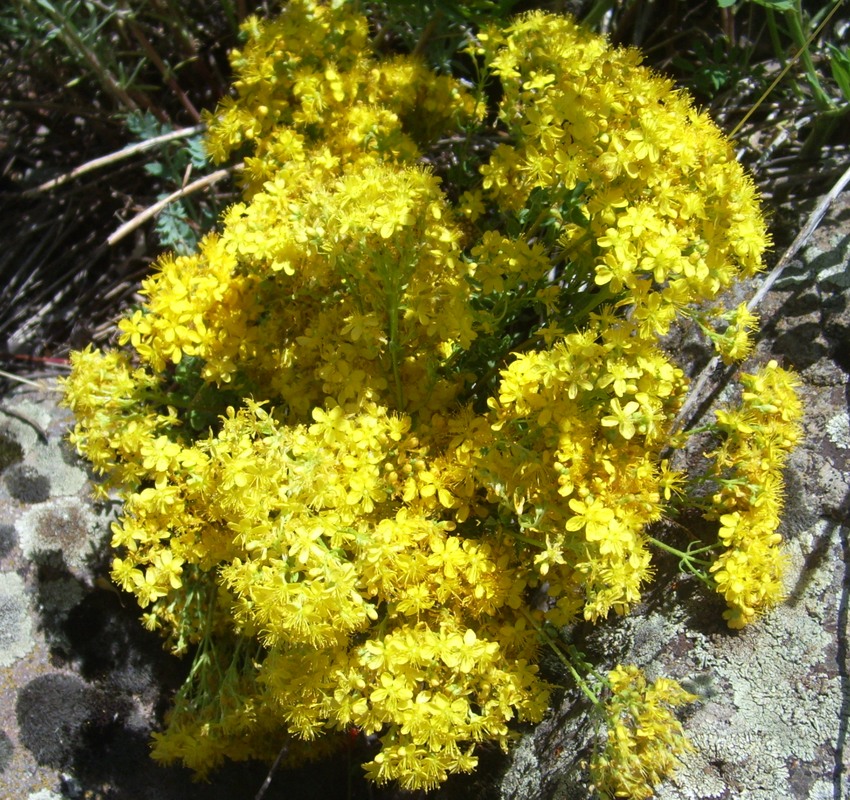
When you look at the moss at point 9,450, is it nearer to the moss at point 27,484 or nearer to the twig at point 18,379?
the moss at point 27,484

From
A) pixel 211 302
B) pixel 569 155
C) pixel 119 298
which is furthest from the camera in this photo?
pixel 119 298

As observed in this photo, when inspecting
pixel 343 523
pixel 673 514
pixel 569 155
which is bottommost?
pixel 343 523

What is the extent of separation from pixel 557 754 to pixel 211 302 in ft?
4.39

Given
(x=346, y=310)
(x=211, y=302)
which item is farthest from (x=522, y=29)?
(x=211, y=302)

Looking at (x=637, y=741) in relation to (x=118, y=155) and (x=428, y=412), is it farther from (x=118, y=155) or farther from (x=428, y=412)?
(x=118, y=155)

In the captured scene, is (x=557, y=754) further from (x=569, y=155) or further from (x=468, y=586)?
(x=569, y=155)

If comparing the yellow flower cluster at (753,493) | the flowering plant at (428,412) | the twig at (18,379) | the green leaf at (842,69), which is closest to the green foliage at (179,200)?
the flowering plant at (428,412)

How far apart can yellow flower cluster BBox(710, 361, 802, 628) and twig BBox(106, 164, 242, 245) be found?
1633 mm

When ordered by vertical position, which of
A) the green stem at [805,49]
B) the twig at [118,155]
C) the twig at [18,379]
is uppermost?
the green stem at [805,49]

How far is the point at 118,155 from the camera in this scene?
258 cm

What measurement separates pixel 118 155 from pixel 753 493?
214 centimetres

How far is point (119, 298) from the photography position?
9.70 feet

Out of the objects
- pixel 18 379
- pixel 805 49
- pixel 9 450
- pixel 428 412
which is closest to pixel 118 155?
pixel 18 379

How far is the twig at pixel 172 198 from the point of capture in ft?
8.02
